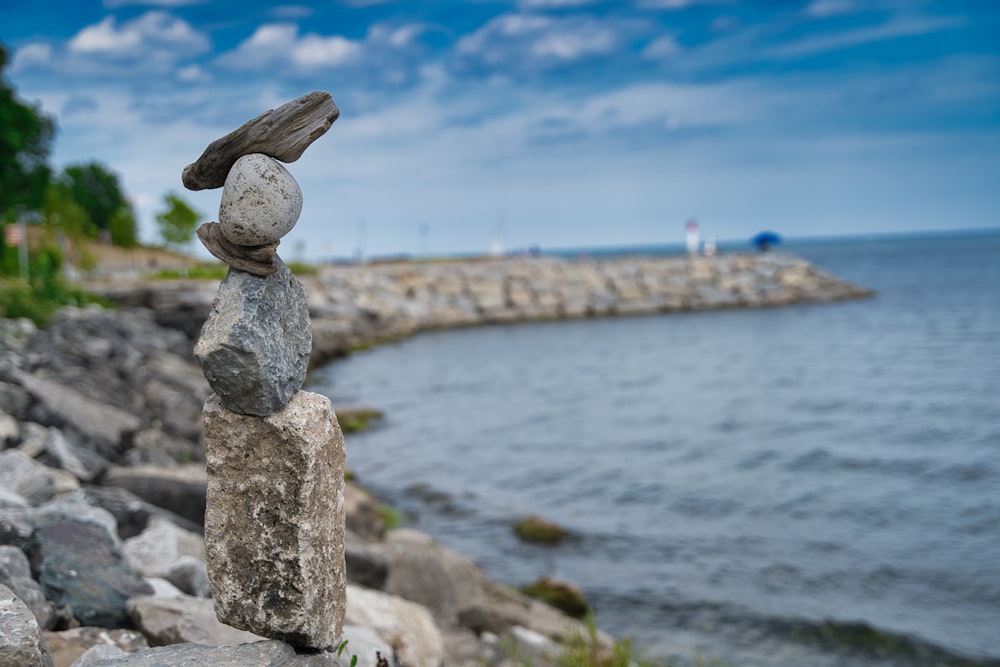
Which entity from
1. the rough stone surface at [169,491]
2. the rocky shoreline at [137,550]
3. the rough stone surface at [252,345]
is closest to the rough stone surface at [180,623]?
the rocky shoreline at [137,550]

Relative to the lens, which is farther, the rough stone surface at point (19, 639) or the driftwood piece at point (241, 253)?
the driftwood piece at point (241, 253)

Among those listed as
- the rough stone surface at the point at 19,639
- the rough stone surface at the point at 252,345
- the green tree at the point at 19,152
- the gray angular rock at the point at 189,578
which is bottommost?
the gray angular rock at the point at 189,578

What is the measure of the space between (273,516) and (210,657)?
73 centimetres

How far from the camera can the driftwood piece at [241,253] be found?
3.96m

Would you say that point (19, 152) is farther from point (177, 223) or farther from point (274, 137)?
point (274, 137)

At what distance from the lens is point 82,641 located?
5.00 m

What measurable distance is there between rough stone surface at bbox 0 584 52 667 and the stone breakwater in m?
36.5

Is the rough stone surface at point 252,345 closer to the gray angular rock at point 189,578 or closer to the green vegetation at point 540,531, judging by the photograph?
the gray angular rock at point 189,578

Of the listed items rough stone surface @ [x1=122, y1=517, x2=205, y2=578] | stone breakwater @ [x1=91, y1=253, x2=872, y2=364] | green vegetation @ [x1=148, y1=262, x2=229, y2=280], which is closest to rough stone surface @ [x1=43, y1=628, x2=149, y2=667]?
rough stone surface @ [x1=122, y1=517, x2=205, y2=578]

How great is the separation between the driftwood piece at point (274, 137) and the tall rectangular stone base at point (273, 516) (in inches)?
44.3

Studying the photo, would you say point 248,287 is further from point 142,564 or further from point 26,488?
point 26,488

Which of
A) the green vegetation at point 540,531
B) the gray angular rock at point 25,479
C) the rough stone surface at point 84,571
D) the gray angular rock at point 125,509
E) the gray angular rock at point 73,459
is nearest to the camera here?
the rough stone surface at point 84,571

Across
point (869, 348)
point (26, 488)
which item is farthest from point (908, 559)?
point (869, 348)

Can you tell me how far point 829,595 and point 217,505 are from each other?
939 cm
